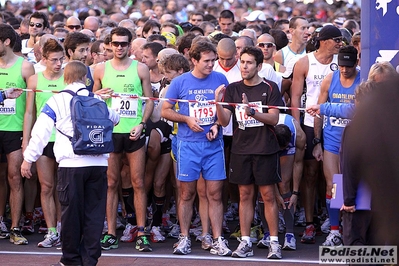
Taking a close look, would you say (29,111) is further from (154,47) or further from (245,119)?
(245,119)

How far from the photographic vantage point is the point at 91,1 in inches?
1761

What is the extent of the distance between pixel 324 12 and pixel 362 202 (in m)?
30.9

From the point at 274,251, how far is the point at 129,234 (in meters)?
1.92

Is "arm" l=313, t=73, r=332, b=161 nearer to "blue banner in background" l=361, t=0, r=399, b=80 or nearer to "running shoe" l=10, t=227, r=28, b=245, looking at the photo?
"blue banner in background" l=361, t=0, r=399, b=80

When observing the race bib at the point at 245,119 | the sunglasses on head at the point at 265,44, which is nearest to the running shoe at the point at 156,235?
the race bib at the point at 245,119

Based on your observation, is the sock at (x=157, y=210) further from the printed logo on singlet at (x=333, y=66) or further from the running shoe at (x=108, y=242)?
the printed logo on singlet at (x=333, y=66)

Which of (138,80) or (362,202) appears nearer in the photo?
(362,202)

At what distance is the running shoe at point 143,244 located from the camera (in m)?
10.6

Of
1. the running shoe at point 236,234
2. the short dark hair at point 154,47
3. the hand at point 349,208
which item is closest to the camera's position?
the hand at point 349,208

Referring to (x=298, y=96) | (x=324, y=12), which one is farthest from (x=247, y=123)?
(x=324, y=12)

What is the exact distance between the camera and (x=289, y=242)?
35.0 ft

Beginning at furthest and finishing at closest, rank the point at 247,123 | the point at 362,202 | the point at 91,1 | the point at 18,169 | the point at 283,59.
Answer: the point at 91,1 → the point at 283,59 → the point at 18,169 → the point at 247,123 → the point at 362,202

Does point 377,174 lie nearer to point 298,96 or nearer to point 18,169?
point 298,96

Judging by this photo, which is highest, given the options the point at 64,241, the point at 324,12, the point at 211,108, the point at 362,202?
the point at 324,12
